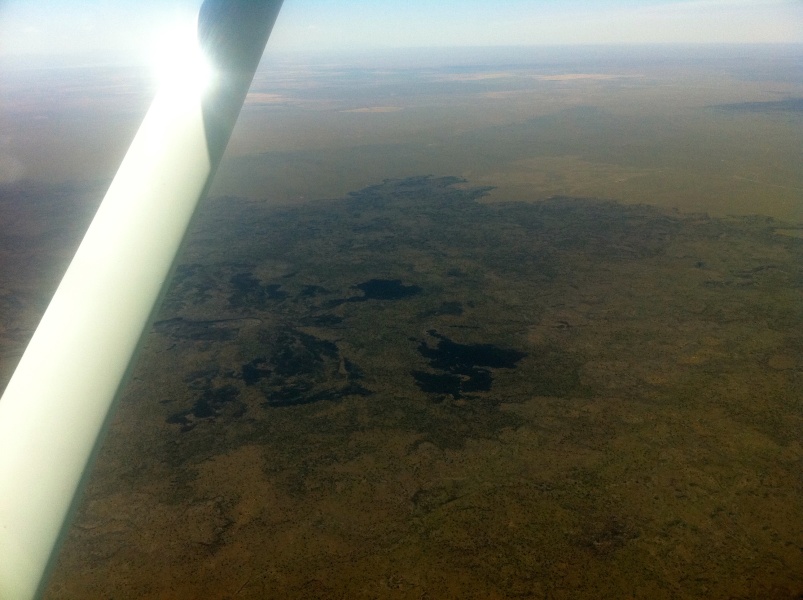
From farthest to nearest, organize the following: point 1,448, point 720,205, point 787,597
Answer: point 720,205 → point 787,597 → point 1,448

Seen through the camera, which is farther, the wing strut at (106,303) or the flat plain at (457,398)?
the flat plain at (457,398)

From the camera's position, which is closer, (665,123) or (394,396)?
(394,396)

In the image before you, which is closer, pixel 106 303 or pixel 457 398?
pixel 106 303

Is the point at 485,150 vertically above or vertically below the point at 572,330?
above

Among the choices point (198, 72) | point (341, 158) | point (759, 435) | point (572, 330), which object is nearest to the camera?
point (198, 72)

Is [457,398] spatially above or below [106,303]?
below

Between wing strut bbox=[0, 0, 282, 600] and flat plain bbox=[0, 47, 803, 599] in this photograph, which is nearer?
wing strut bbox=[0, 0, 282, 600]

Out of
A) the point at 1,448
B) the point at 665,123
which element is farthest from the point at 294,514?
the point at 665,123

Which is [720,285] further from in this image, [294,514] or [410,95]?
[410,95]
